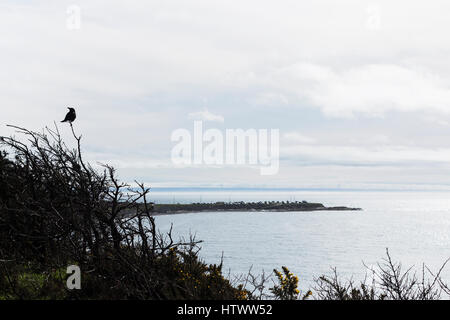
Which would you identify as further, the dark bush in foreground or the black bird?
the black bird

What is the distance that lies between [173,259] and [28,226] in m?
3.87

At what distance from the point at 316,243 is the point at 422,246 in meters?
32.0

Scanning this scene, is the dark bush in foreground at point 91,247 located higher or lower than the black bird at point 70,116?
lower

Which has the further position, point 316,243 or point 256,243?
point 316,243

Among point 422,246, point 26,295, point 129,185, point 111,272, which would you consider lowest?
point 422,246

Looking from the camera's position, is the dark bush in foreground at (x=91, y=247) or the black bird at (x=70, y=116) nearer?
the dark bush in foreground at (x=91, y=247)

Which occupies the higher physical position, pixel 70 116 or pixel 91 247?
pixel 70 116

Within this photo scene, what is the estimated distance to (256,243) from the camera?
118m

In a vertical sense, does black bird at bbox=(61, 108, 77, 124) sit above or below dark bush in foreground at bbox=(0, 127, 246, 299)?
above

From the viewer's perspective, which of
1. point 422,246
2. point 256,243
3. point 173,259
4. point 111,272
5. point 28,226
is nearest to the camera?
point 111,272
